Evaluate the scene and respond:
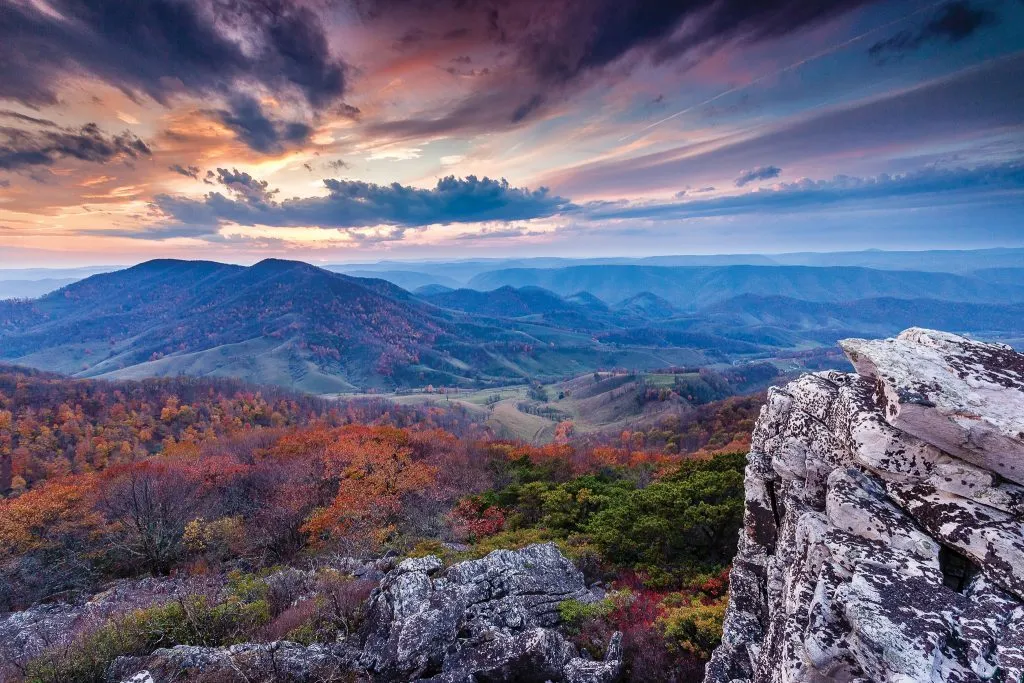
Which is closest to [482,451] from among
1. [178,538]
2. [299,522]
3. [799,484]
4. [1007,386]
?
[299,522]

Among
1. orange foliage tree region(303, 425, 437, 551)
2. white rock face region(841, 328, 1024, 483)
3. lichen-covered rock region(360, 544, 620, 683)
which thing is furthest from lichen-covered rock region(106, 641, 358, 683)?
white rock face region(841, 328, 1024, 483)

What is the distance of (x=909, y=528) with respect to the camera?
7461 mm

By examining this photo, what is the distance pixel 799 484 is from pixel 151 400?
151101mm

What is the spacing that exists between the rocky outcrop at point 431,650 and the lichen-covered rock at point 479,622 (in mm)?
32

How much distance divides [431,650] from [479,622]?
1747 millimetres

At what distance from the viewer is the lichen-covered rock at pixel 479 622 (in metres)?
13.2

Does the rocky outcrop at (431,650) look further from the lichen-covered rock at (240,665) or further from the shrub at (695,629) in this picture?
the shrub at (695,629)

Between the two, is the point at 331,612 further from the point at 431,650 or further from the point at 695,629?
the point at 695,629

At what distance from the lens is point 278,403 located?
146 meters

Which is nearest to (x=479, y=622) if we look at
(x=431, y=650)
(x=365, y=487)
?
(x=431, y=650)

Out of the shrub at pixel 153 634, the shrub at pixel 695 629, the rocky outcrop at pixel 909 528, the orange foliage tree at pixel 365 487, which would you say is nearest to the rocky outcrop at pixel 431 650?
the shrub at pixel 153 634

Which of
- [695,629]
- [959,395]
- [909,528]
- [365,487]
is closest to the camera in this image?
[909,528]

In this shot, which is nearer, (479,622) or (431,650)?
(431,650)

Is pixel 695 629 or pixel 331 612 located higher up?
pixel 695 629
